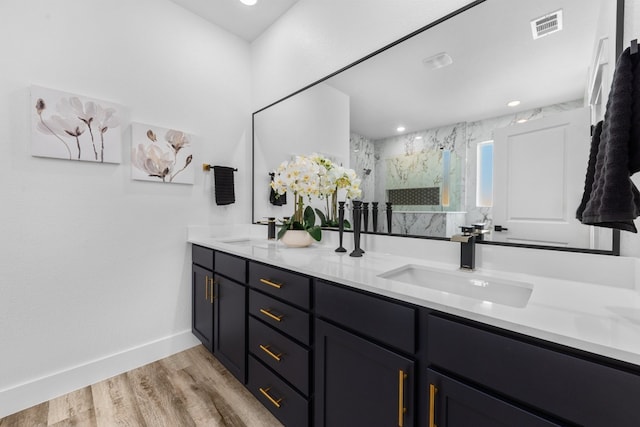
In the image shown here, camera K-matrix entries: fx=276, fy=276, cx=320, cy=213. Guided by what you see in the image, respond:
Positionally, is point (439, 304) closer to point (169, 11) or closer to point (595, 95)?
point (595, 95)

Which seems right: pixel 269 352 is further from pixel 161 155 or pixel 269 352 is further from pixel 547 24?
pixel 547 24

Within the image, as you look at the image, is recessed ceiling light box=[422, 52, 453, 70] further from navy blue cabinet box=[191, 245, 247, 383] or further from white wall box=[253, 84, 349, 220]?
navy blue cabinet box=[191, 245, 247, 383]

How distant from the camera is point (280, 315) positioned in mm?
1346

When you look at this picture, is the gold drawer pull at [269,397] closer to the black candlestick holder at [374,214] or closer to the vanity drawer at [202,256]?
the vanity drawer at [202,256]

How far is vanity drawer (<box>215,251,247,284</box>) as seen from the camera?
1.63 metres

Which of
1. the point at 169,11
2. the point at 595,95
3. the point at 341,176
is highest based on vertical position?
the point at 169,11

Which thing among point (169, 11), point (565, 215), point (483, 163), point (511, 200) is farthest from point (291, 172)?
point (169, 11)

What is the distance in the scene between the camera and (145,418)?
151 centimetres

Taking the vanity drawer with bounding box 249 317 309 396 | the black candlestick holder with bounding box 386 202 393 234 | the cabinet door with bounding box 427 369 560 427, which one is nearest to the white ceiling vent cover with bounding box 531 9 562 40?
the black candlestick holder with bounding box 386 202 393 234

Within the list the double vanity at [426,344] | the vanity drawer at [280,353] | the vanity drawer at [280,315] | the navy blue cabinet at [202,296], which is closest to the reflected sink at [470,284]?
the double vanity at [426,344]

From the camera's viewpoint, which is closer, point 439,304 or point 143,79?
point 439,304

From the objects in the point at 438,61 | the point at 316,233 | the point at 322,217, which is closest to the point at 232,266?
the point at 316,233

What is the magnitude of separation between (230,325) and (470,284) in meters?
1.41

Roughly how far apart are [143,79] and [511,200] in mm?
2508
